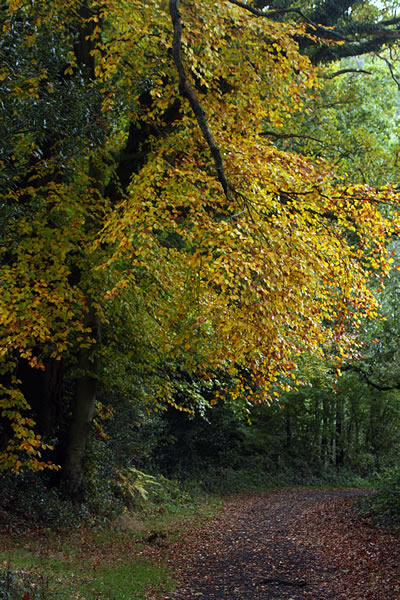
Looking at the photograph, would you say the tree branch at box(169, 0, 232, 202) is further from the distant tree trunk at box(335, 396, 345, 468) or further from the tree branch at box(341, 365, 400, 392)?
the distant tree trunk at box(335, 396, 345, 468)

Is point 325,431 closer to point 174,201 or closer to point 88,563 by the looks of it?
point 88,563

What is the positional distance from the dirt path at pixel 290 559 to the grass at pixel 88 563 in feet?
1.56

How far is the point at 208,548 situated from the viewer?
1219 cm

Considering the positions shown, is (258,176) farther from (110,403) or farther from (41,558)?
(110,403)

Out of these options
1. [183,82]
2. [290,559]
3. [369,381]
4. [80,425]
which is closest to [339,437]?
[369,381]

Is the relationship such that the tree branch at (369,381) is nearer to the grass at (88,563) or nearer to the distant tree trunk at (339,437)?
the grass at (88,563)

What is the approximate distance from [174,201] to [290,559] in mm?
7722

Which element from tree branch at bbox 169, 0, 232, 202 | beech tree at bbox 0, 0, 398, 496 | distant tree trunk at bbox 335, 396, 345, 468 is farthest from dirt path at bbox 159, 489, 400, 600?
distant tree trunk at bbox 335, 396, 345, 468

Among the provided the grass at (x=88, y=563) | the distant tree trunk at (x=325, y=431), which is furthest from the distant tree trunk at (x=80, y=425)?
the distant tree trunk at (x=325, y=431)

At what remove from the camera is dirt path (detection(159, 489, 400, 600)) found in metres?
8.59

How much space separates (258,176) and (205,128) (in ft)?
6.59

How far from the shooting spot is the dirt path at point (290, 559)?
8594 mm

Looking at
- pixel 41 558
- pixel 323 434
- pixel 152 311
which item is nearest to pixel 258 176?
pixel 152 311

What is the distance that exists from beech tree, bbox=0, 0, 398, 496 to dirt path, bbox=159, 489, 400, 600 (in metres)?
3.20
